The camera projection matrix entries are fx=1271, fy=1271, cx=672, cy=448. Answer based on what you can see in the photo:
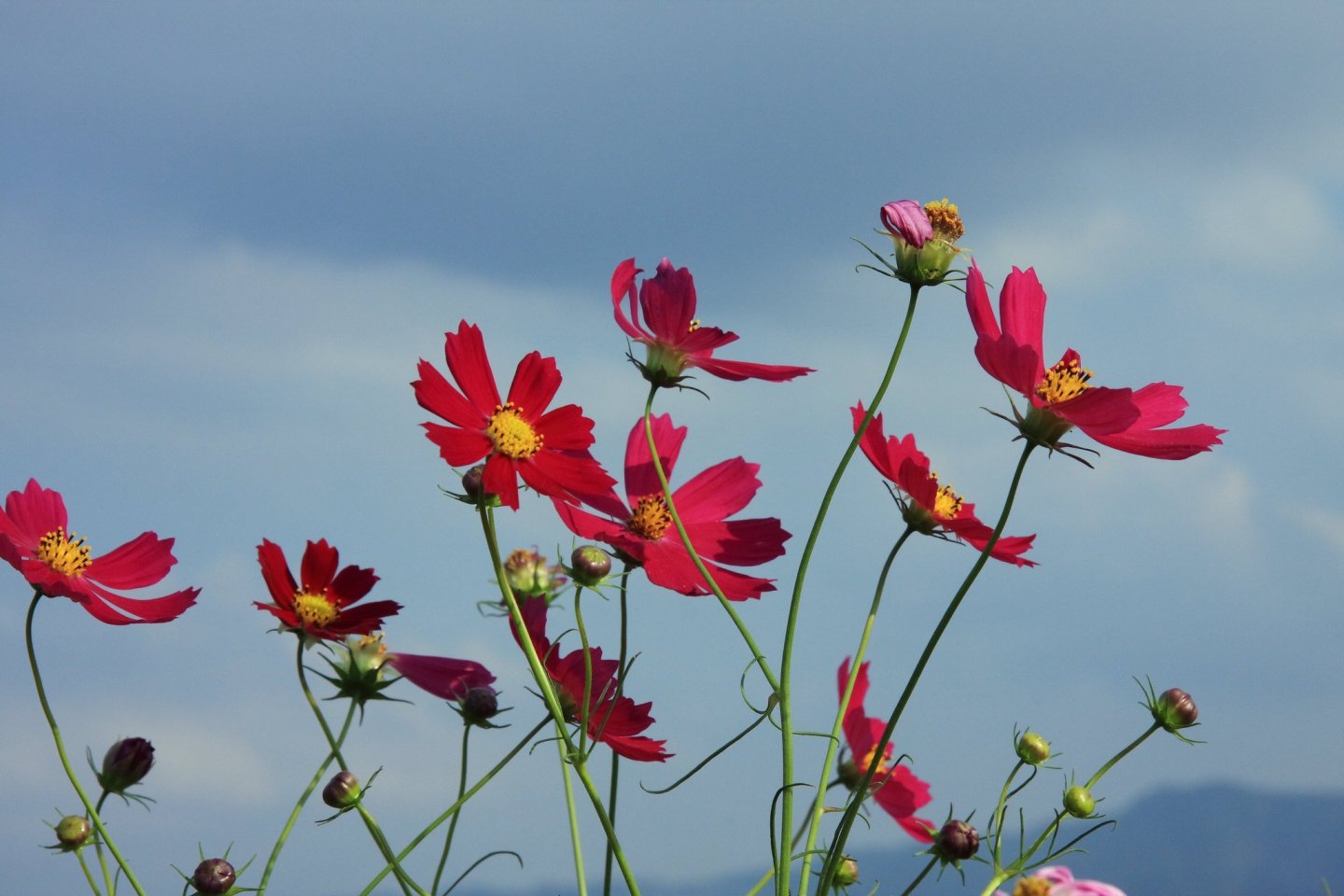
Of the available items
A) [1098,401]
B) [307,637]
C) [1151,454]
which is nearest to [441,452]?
[307,637]

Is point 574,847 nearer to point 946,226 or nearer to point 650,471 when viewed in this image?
point 650,471

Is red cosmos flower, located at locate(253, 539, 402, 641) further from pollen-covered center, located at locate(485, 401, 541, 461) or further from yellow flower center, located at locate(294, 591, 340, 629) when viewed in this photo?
pollen-covered center, located at locate(485, 401, 541, 461)

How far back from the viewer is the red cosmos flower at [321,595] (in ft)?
4.65

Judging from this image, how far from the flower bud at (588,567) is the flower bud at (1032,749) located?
0.60 meters

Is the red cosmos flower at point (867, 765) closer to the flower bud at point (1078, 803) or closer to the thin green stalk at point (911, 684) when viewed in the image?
the flower bud at point (1078, 803)

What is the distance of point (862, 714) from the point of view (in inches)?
67.4

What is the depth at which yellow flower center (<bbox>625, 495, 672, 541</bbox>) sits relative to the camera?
1.48 meters

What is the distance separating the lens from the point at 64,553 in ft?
5.14

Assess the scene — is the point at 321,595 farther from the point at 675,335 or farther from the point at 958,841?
the point at 958,841

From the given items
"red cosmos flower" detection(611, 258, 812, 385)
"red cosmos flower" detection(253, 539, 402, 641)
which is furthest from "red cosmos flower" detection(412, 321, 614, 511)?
"red cosmos flower" detection(253, 539, 402, 641)

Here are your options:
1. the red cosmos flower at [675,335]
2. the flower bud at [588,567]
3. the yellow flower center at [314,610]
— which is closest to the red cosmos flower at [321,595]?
the yellow flower center at [314,610]

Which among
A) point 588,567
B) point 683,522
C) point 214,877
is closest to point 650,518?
point 683,522

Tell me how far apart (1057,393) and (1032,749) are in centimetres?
49

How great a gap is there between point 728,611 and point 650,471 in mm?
377
